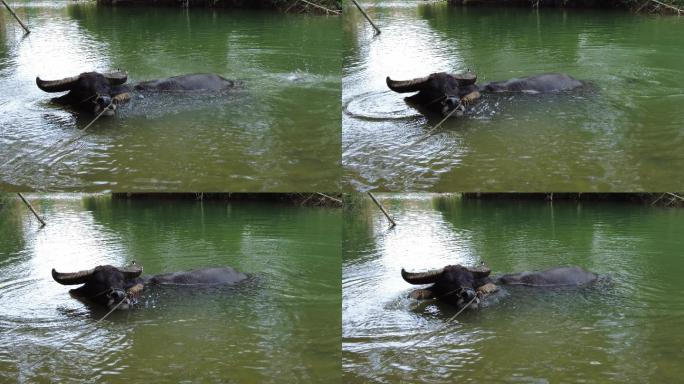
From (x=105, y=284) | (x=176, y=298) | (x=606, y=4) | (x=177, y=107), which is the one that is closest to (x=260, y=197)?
(x=177, y=107)

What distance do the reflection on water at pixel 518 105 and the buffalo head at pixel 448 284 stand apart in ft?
1.54

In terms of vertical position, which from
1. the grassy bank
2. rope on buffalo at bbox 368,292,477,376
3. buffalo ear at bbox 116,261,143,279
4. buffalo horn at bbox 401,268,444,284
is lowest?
rope on buffalo at bbox 368,292,477,376

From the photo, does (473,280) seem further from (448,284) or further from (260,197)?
(260,197)

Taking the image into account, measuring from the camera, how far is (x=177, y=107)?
10.1 ft

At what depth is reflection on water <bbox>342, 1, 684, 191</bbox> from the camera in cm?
292

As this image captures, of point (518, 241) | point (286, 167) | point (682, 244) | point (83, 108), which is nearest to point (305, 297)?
point (286, 167)

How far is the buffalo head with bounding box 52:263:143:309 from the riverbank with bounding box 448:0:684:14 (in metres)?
1.72

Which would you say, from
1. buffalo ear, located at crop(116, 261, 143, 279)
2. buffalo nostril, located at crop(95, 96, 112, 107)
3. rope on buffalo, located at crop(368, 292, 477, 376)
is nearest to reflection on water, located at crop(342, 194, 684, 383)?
rope on buffalo, located at crop(368, 292, 477, 376)

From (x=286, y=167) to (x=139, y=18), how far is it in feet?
2.73

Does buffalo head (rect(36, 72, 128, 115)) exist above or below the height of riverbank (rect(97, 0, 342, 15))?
below

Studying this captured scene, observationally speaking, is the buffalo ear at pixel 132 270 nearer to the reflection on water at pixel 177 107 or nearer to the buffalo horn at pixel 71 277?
the buffalo horn at pixel 71 277

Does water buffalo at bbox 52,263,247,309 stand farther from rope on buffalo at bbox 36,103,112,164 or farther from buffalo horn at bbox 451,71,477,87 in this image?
buffalo horn at bbox 451,71,477,87

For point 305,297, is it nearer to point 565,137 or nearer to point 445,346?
point 445,346

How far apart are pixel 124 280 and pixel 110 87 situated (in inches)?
32.5
